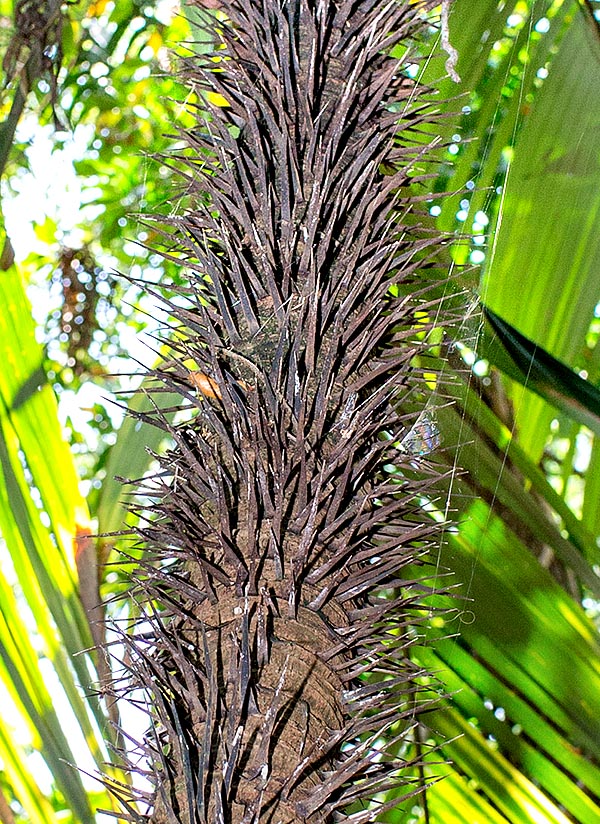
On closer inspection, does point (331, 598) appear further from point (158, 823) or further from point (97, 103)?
point (97, 103)

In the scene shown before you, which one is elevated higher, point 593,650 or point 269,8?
point 269,8

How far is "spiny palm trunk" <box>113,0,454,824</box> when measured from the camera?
17.2 inches

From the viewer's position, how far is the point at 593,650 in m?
0.94

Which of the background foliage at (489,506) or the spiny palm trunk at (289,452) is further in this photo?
the background foliage at (489,506)

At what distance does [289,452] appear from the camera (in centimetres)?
51

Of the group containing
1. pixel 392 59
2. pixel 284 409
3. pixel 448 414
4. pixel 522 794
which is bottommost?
pixel 522 794

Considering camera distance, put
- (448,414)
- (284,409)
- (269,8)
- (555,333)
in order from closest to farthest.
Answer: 1. (284,409)
2. (269,8)
3. (448,414)
4. (555,333)

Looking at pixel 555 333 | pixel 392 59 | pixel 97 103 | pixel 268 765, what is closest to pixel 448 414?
pixel 555 333

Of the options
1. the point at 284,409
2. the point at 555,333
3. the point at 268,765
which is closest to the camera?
the point at 268,765

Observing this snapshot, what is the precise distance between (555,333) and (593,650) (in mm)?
357

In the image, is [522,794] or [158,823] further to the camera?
[522,794]

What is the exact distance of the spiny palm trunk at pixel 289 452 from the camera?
1.43ft

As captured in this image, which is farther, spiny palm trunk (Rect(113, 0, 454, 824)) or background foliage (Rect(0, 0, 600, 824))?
background foliage (Rect(0, 0, 600, 824))

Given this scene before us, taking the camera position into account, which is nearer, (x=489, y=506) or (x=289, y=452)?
(x=289, y=452)
